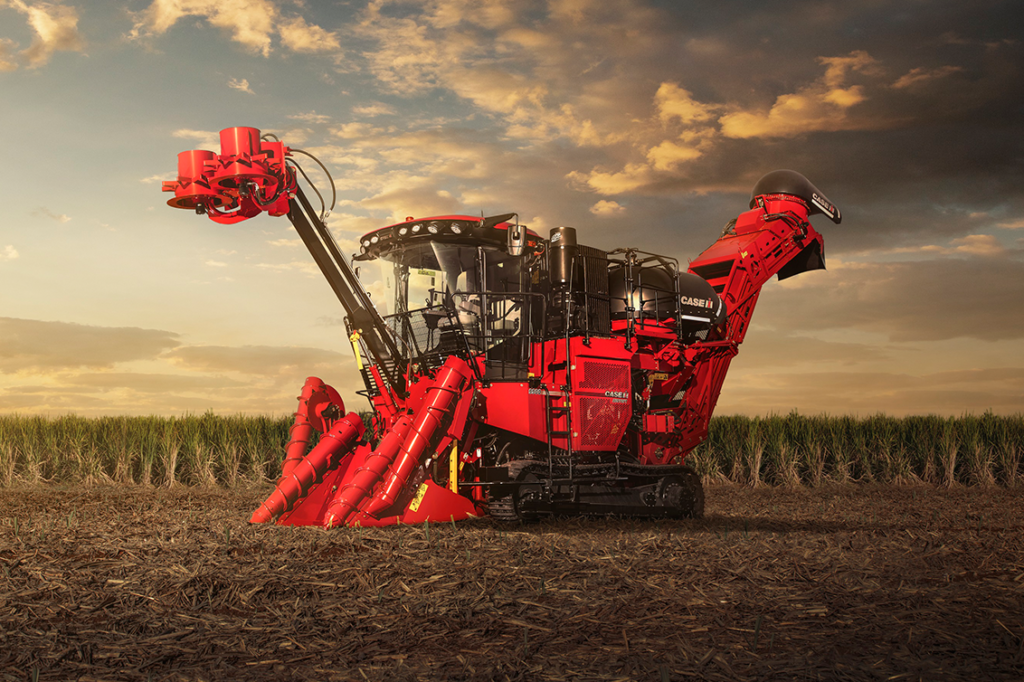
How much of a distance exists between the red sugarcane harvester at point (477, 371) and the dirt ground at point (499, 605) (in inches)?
27.2

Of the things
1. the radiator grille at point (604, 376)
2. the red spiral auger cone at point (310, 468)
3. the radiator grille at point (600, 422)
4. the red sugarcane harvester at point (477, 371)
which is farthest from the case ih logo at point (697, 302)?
the red spiral auger cone at point (310, 468)

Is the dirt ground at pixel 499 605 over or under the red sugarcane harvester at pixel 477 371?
under

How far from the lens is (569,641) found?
467 centimetres

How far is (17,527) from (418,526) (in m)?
4.27

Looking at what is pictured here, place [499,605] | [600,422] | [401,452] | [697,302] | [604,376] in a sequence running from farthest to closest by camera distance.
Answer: [697,302], [604,376], [600,422], [401,452], [499,605]

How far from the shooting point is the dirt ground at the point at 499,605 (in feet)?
14.4

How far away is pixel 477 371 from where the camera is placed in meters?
9.01

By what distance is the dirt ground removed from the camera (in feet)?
14.4

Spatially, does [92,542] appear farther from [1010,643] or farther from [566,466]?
[1010,643]

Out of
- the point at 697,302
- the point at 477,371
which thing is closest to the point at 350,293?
the point at 477,371

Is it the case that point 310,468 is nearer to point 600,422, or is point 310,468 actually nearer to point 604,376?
point 600,422

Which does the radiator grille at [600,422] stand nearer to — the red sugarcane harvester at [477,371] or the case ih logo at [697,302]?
the red sugarcane harvester at [477,371]

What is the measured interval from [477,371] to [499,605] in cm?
401

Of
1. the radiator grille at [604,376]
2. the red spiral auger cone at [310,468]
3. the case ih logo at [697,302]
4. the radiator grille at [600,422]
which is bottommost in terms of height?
the red spiral auger cone at [310,468]
